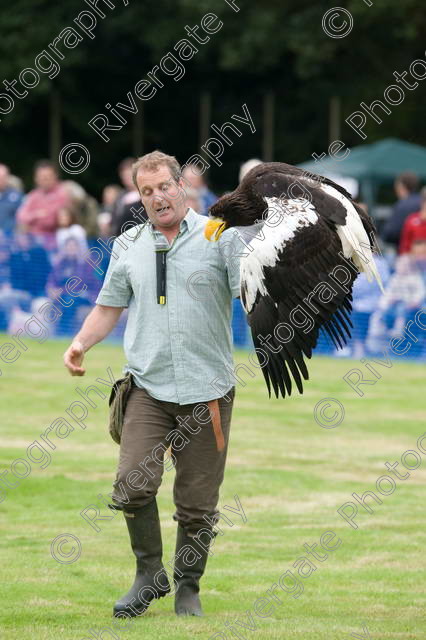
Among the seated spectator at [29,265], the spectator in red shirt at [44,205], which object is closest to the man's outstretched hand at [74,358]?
the seated spectator at [29,265]

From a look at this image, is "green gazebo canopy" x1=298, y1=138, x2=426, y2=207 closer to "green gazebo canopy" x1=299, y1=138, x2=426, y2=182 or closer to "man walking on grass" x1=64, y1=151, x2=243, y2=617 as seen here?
"green gazebo canopy" x1=299, y1=138, x2=426, y2=182

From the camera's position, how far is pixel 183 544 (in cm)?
560

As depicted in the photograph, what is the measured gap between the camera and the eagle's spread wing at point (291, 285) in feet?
18.0

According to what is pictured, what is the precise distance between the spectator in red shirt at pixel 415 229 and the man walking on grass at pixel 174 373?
939 centimetres

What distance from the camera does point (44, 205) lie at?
16.2 metres

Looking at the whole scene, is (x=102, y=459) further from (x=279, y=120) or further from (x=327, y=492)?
(x=279, y=120)

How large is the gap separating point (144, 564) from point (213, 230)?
1521 millimetres

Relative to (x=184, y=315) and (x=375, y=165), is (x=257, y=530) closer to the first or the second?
(x=184, y=315)

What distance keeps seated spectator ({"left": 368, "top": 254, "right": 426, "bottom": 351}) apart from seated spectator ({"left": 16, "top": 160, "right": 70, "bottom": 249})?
4.29 metres

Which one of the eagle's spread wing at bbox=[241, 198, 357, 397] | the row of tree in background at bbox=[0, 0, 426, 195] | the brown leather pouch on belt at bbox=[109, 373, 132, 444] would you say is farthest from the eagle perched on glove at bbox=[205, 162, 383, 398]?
the row of tree in background at bbox=[0, 0, 426, 195]

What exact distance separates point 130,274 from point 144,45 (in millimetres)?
28370

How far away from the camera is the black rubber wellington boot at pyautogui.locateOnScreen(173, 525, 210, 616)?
18.3 feet

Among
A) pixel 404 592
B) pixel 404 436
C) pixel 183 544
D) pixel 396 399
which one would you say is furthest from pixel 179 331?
pixel 396 399

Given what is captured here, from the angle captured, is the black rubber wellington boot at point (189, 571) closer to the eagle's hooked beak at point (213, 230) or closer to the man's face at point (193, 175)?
the eagle's hooked beak at point (213, 230)
